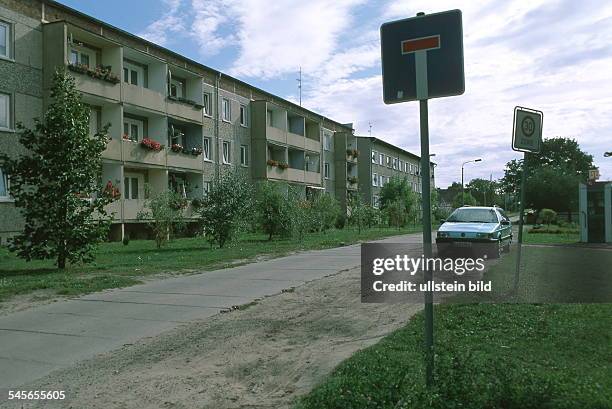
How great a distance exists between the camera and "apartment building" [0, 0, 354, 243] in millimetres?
23641

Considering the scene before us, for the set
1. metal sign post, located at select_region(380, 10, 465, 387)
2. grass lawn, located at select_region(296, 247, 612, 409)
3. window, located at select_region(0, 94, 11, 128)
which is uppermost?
window, located at select_region(0, 94, 11, 128)

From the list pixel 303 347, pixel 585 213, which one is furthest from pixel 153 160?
pixel 303 347

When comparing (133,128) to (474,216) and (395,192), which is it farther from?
(395,192)

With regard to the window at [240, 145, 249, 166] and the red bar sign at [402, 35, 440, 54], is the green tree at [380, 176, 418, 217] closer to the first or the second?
the window at [240, 145, 249, 166]

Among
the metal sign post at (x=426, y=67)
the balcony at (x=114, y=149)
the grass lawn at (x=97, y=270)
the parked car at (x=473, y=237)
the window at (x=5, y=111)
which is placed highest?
the window at (x=5, y=111)

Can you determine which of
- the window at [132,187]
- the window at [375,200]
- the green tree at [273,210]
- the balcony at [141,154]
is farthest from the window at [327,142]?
the green tree at [273,210]

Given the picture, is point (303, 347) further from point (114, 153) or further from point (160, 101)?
point (160, 101)

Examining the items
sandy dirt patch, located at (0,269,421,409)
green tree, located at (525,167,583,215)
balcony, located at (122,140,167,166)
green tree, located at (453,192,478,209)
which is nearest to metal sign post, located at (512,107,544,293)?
sandy dirt patch, located at (0,269,421,409)

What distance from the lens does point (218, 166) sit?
38.2 meters

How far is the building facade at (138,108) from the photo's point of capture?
2364 centimetres

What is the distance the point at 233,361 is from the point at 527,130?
616 centimetres

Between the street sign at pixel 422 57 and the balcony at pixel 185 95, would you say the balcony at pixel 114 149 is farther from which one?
the street sign at pixel 422 57

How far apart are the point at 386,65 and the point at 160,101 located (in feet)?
92.6

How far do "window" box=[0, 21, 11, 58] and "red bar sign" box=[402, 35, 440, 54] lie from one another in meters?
23.4
